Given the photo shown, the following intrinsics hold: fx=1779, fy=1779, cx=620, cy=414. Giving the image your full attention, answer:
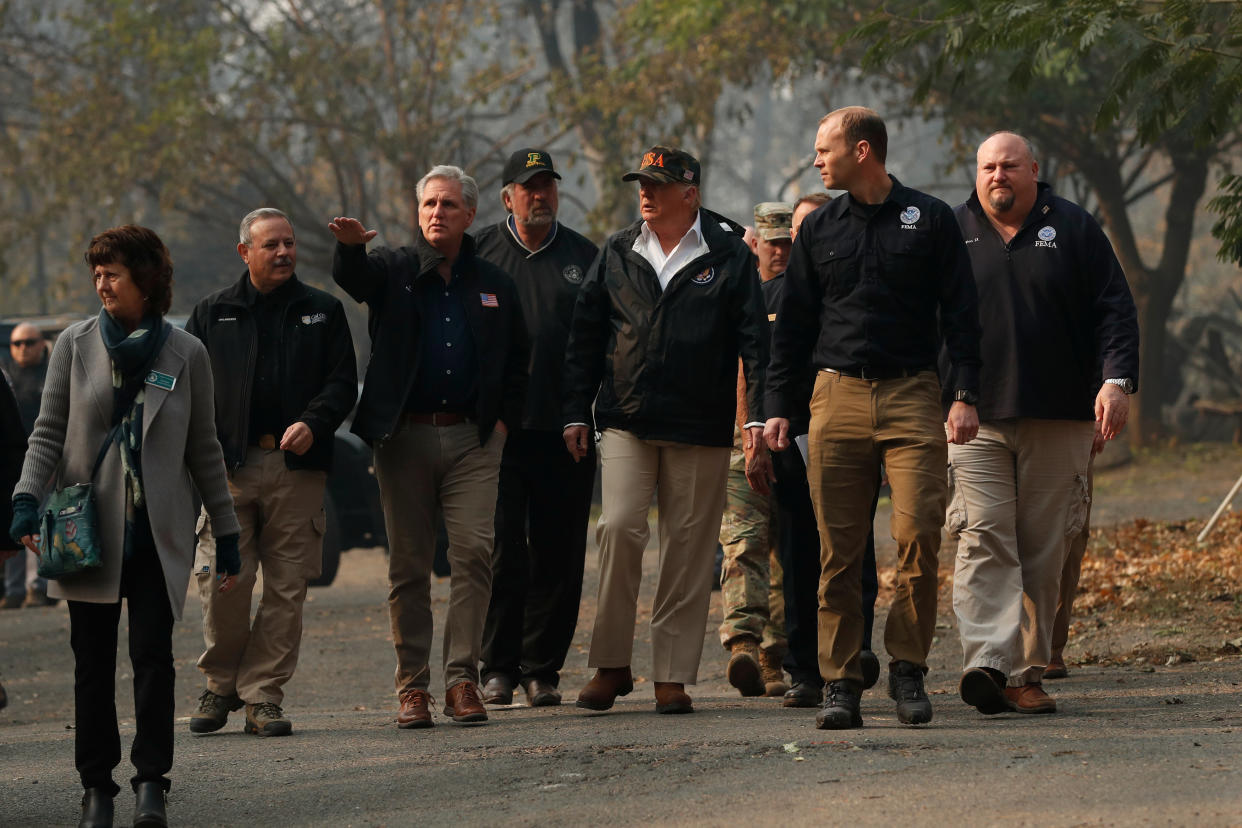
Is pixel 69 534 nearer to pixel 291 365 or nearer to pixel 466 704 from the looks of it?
pixel 291 365

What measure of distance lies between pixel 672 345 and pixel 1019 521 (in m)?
1.56

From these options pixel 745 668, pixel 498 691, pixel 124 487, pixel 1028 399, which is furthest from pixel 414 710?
pixel 1028 399

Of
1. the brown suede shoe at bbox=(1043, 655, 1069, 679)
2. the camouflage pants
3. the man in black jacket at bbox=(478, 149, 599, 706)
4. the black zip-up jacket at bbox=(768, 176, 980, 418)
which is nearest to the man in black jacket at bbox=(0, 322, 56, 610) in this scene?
the man in black jacket at bbox=(478, 149, 599, 706)

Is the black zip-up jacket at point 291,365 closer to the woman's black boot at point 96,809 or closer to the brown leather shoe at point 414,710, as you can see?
the brown leather shoe at point 414,710

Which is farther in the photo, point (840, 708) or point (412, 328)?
point (412, 328)

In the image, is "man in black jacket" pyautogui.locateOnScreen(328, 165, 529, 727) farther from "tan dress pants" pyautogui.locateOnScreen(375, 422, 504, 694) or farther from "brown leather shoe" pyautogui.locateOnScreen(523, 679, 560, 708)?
"brown leather shoe" pyautogui.locateOnScreen(523, 679, 560, 708)

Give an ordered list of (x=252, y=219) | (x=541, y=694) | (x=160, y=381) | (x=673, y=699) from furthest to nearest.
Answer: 1. (x=541, y=694)
2. (x=252, y=219)
3. (x=673, y=699)
4. (x=160, y=381)

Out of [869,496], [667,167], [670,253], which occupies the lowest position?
[869,496]

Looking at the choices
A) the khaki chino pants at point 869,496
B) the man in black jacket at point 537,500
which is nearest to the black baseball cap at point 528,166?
the man in black jacket at point 537,500

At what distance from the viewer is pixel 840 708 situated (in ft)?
21.1

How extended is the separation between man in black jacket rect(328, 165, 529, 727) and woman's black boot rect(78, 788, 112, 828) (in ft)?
6.44

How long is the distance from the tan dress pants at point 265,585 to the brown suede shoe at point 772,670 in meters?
2.16

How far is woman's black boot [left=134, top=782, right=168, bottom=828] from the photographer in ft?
17.2

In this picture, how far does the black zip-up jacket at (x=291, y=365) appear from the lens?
7.15 meters
